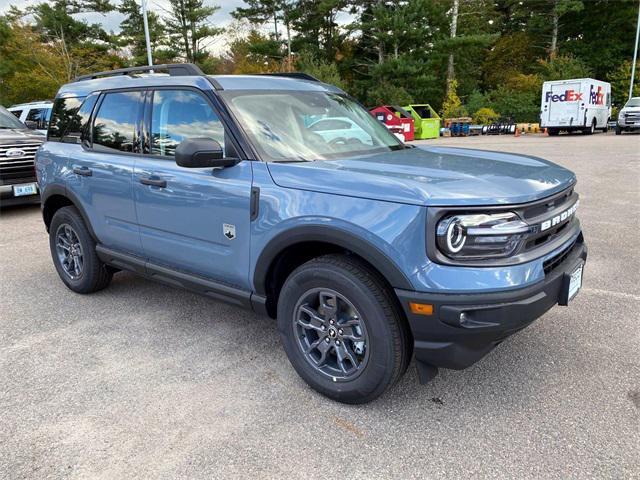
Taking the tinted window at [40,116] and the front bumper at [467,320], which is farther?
the tinted window at [40,116]

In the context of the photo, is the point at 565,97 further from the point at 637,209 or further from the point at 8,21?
the point at 8,21

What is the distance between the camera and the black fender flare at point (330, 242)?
2439mm

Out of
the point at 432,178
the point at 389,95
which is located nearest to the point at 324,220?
the point at 432,178

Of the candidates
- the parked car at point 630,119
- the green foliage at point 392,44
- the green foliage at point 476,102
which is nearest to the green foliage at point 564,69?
the green foliage at point 392,44

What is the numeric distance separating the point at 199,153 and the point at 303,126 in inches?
31.5

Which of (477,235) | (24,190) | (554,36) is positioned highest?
(554,36)

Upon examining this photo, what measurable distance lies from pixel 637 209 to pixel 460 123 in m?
24.9

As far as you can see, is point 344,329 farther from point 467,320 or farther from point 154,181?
point 154,181

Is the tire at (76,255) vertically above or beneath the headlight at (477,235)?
beneath

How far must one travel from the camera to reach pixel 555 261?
2672 millimetres

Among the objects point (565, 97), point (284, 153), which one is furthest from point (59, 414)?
point (565, 97)

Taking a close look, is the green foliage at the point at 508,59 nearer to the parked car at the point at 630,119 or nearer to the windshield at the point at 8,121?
the parked car at the point at 630,119

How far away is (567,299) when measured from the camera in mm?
2682

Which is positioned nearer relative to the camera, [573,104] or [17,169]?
[17,169]
